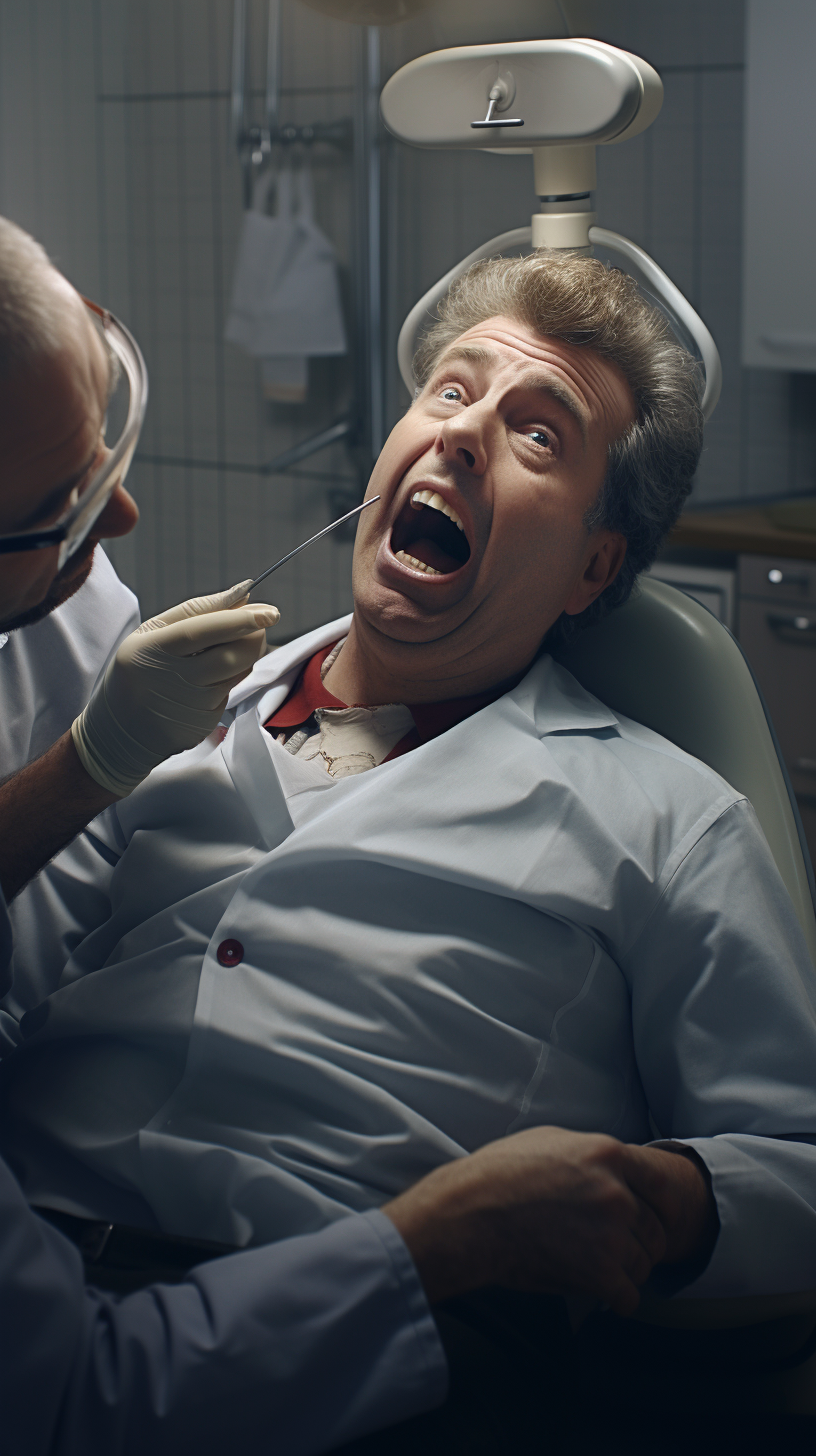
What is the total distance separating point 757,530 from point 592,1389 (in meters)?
1.90

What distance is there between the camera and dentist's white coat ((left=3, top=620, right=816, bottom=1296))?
1.00 metres

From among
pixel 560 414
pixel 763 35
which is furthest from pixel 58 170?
pixel 560 414

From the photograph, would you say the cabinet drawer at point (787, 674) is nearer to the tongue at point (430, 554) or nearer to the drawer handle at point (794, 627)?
the drawer handle at point (794, 627)

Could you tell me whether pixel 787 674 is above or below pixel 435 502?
below

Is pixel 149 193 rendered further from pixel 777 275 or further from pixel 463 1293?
pixel 463 1293

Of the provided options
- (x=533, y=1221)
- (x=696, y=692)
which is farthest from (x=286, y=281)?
(x=533, y=1221)

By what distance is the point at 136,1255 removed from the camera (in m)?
0.93

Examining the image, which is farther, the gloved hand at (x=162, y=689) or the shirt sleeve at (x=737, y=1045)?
the gloved hand at (x=162, y=689)

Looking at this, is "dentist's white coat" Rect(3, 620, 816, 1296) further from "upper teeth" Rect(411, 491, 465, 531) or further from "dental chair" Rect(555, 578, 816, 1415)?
"upper teeth" Rect(411, 491, 465, 531)

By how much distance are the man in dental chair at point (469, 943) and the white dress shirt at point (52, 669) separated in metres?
0.13

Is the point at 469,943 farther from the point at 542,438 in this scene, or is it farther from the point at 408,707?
the point at 542,438

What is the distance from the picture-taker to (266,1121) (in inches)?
40.5

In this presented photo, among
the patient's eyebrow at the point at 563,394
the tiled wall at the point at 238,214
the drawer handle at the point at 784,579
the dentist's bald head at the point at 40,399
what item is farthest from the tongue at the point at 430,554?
the tiled wall at the point at 238,214

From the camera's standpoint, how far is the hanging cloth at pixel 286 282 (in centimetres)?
319
